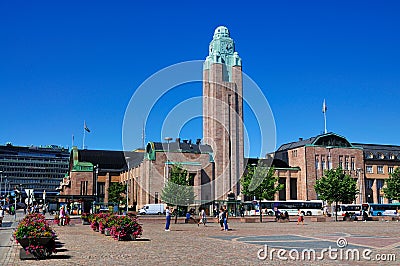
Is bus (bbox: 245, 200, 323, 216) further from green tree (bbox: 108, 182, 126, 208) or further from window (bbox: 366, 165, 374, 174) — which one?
green tree (bbox: 108, 182, 126, 208)

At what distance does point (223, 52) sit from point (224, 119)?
16.6m

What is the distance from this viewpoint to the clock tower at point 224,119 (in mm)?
98375

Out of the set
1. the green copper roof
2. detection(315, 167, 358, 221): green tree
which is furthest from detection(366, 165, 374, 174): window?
detection(315, 167, 358, 221): green tree

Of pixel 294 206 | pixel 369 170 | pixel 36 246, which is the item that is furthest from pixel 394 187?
pixel 36 246

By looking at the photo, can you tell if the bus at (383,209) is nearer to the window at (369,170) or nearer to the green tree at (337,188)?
the green tree at (337,188)

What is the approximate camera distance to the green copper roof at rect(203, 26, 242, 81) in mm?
104438

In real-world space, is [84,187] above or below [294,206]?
above

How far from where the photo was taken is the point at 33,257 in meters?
16.2

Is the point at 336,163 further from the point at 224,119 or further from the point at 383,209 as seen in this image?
the point at 224,119

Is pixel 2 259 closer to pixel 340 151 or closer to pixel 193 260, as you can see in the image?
pixel 193 260

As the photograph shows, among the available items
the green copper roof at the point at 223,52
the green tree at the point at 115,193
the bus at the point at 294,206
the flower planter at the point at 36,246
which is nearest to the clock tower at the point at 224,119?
the green copper roof at the point at 223,52

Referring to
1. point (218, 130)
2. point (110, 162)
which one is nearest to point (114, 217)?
point (218, 130)

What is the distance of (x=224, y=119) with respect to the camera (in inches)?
3939

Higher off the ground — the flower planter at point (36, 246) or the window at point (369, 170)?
the window at point (369, 170)
